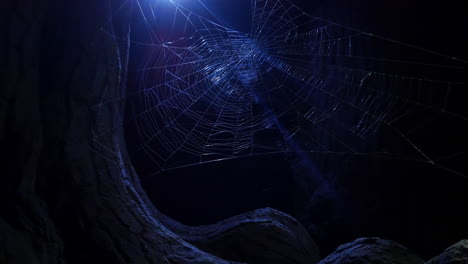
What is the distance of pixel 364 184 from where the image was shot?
329 cm

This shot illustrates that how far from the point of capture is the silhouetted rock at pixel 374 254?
2.30 meters

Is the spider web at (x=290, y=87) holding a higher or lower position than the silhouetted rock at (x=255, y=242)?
higher

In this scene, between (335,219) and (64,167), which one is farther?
(335,219)

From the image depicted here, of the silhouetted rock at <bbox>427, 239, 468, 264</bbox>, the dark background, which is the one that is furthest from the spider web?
the silhouetted rock at <bbox>427, 239, 468, 264</bbox>

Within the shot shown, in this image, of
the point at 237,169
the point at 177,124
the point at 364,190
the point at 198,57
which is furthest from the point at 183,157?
the point at 364,190

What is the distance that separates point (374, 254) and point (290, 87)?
3.10 metres

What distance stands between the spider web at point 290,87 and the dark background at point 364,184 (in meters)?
0.11

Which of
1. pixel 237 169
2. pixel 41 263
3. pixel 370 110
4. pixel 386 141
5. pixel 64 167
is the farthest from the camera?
pixel 237 169

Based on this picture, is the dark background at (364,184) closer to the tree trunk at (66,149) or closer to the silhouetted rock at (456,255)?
the silhouetted rock at (456,255)

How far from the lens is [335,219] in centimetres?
371

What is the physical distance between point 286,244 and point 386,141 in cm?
142

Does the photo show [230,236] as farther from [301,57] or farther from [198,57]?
[301,57]

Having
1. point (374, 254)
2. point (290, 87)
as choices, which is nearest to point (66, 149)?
point (374, 254)

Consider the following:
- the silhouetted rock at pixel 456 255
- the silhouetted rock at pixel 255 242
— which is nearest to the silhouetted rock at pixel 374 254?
the silhouetted rock at pixel 255 242
